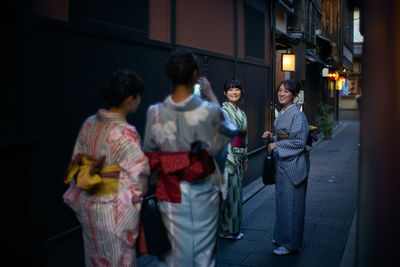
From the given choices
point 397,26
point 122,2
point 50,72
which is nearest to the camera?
point 397,26

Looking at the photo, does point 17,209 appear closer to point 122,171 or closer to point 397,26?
point 122,171

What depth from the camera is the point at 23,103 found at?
151 inches

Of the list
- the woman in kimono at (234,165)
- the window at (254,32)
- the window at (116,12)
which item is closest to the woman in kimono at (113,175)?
the window at (116,12)

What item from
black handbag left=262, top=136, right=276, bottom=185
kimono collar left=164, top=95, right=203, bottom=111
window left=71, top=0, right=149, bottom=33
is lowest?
black handbag left=262, top=136, right=276, bottom=185

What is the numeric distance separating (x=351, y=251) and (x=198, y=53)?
12.9 feet

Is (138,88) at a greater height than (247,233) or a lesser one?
greater

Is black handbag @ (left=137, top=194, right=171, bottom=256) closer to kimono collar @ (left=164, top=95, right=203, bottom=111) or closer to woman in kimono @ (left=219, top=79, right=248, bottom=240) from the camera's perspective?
kimono collar @ (left=164, top=95, right=203, bottom=111)

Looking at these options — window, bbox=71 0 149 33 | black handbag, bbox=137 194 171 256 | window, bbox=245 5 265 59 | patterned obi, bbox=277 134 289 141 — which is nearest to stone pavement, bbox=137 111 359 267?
patterned obi, bbox=277 134 289 141

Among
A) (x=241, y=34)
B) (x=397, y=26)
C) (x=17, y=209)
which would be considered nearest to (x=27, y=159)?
(x=17, y=209)

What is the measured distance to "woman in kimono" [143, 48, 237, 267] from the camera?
3.24 metres

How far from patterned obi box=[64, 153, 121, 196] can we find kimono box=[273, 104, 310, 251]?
112 inches

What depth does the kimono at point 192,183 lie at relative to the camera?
10.7 feet

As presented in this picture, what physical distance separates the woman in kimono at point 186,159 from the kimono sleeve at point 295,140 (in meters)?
2.25

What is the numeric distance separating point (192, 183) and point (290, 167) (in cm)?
256
